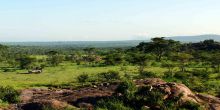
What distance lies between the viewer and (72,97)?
23141 mm

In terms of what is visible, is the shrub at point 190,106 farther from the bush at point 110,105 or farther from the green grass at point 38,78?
the green grass at point 38,78

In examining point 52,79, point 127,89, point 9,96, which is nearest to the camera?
point 127,89

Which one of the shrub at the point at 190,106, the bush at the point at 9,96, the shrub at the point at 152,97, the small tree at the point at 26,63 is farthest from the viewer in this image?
the small tree at the point at 26,63

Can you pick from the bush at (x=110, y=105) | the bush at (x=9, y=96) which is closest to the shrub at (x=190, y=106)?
the bush at (x=110, y=105)

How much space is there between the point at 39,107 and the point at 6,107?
200cm

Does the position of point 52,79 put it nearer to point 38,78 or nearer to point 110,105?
point 38,78

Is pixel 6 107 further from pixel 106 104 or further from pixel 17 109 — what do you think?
pixel 106 104

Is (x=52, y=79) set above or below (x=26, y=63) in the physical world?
above

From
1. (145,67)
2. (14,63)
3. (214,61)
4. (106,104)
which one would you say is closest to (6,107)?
(106,104)

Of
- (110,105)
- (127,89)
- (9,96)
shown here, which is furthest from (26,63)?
(110,105)

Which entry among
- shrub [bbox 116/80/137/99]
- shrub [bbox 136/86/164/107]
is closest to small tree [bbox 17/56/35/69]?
shrub [bbox 116/80/137/99]

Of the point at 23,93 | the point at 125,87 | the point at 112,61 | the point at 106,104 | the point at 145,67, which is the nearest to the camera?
the point at 106,104

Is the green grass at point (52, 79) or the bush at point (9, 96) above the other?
the bush at point (9, 96)

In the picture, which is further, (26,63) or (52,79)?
(26,63)
